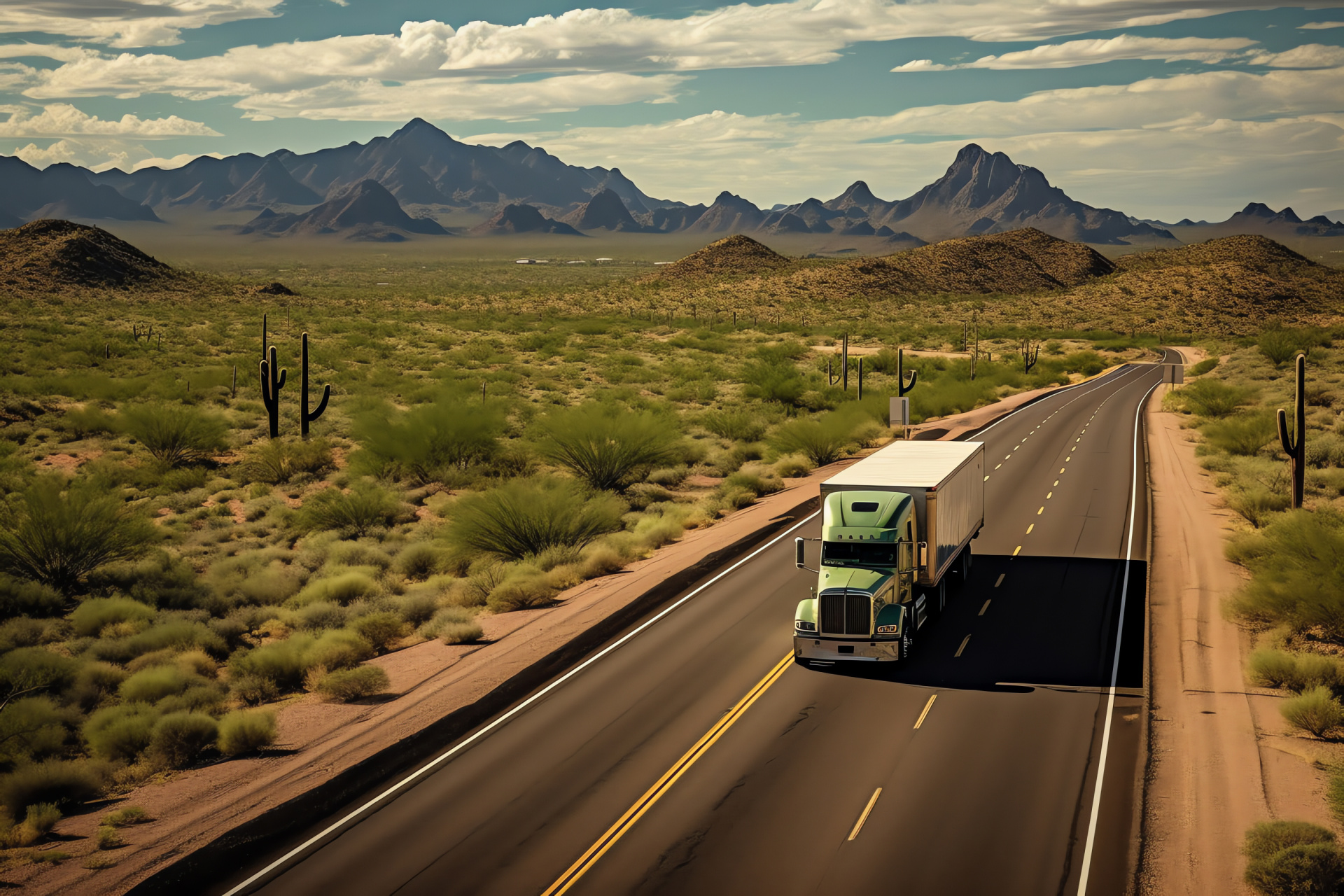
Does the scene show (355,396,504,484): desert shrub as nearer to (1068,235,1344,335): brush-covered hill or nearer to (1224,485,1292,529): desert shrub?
(1224,485,1292,529): desert shrub

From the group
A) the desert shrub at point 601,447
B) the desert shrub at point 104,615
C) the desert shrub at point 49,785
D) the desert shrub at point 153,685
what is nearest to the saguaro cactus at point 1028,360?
the desert shrub at point 601,447

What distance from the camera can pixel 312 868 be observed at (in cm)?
1340

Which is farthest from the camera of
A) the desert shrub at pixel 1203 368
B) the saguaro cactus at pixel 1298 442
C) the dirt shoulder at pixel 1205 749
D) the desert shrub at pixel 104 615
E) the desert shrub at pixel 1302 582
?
the desert shrub at pixel 1203 368

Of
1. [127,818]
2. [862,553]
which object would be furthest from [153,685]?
[862,553]

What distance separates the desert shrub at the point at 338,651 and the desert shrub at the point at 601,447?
17.1 metres

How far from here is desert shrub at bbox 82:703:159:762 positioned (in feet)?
54.6

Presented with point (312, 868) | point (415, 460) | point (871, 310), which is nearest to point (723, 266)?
point (871, 310)

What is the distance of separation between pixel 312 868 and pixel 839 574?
10.3 meters

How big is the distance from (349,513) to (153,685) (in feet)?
43.4

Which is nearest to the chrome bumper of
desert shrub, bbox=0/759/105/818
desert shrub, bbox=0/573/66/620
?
desert shrub, bbox=0/759/105/818

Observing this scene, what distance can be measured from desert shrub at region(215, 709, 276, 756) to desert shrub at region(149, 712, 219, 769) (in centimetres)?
22

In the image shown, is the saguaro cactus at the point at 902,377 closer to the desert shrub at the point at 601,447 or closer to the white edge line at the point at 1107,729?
the desert shrub at the point at 601,447

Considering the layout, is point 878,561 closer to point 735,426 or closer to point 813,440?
point 813,440

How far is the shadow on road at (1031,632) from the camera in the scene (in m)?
19.0
